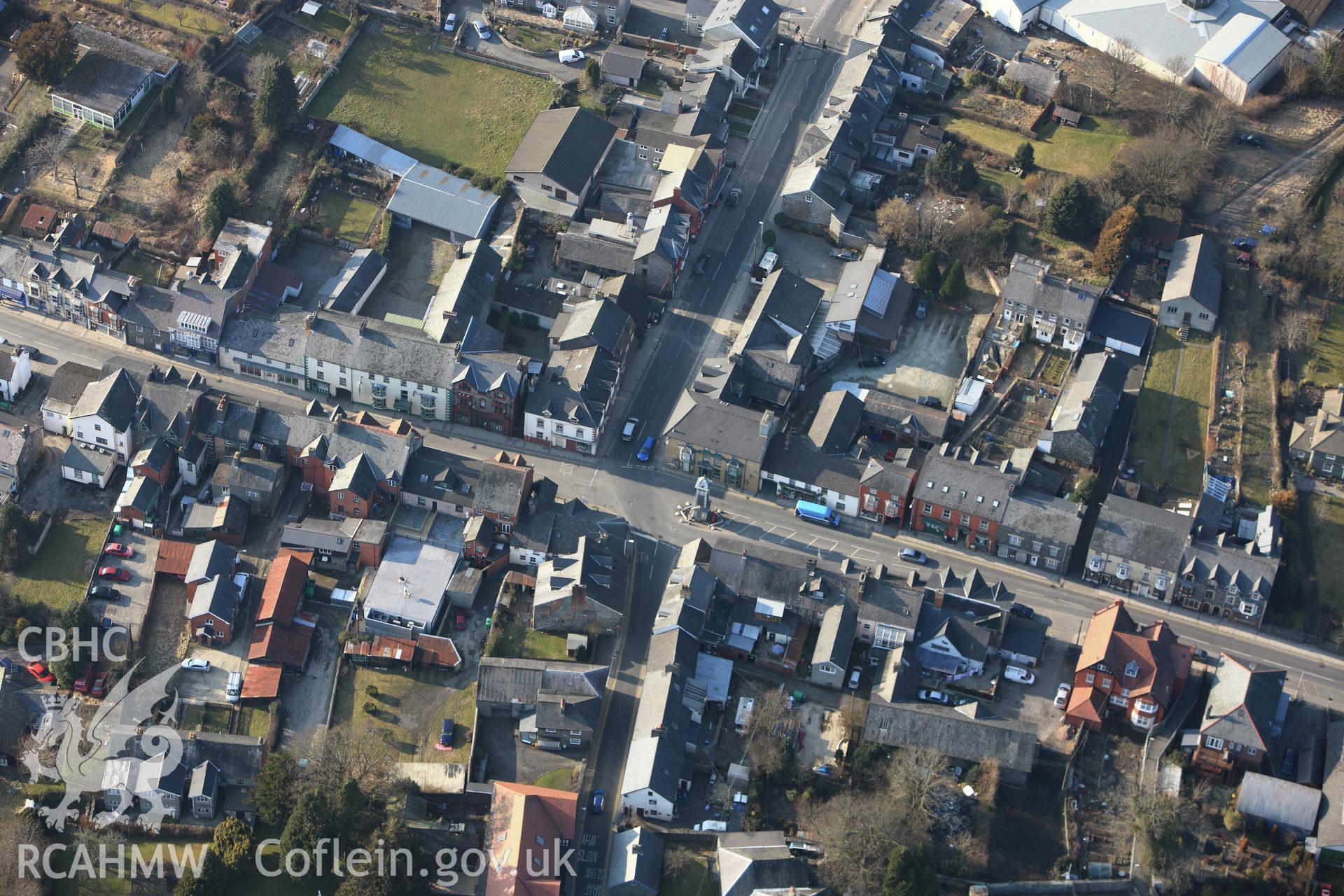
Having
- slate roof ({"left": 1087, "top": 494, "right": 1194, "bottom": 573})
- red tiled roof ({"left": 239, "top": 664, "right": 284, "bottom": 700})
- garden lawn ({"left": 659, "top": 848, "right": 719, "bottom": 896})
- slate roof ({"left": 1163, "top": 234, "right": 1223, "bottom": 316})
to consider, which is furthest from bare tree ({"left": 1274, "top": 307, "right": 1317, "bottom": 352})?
red tiled roof ({"left": 239, "top": 664, "right": 284, "bottom": 700})

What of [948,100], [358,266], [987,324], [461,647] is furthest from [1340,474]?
[358,266]

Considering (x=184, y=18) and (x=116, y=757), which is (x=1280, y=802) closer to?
(x=116, y=757)

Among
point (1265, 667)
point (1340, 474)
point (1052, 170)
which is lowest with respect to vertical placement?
point (1265, 667)

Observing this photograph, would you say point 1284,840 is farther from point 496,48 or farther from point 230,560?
point 496,48

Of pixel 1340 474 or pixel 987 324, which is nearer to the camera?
pixel 1340 474

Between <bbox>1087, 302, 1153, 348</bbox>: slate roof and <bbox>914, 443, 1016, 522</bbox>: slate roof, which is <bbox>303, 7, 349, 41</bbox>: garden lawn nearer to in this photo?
<bbox>914, 443, 1016, 522</bbox>: slate roof

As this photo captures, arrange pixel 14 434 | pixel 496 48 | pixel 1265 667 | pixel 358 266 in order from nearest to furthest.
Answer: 1. pixel 1265 667
2. pixel 14 434
3. pixel 358 266
4. pixel 496 48
